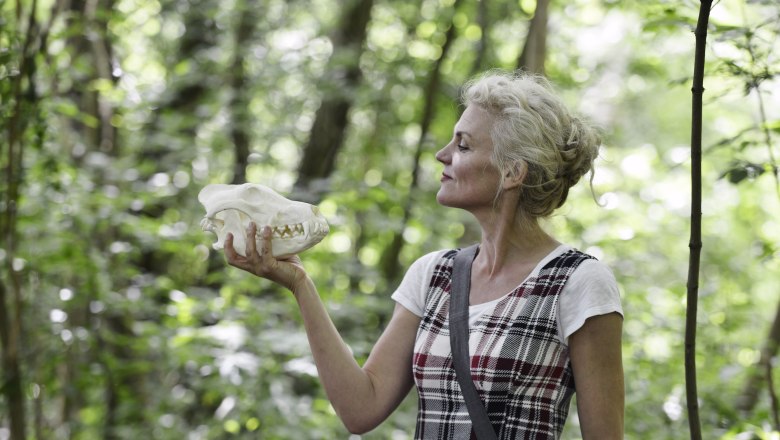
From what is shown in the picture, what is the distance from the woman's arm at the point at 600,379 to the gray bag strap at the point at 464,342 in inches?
9.0

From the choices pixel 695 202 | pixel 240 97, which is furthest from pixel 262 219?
pixel 240 97

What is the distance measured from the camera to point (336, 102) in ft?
22.0

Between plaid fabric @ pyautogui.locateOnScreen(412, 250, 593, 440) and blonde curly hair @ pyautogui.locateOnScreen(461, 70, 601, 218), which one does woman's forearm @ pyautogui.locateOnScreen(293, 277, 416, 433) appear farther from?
blonde curly hair @ pyautogui.locateOnScreen(461, 70, 601, 218)

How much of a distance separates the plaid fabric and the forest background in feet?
1.69

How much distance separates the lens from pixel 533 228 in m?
2.22

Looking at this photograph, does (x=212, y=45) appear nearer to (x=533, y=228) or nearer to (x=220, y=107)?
(x=220, y=107)

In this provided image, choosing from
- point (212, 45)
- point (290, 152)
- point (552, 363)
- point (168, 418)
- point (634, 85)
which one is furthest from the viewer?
point (634, 85)

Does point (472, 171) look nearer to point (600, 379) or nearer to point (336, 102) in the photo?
point (600, 379)

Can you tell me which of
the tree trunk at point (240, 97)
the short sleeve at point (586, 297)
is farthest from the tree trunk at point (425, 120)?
the short sleeve at point (586, 297)

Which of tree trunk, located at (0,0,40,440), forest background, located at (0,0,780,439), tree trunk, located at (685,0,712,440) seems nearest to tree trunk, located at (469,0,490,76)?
forest background, located at (0,0,780,439)

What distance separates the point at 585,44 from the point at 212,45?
5.86 meters

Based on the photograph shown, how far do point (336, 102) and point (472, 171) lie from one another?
4636 millimetres

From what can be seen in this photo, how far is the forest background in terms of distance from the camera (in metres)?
3.86

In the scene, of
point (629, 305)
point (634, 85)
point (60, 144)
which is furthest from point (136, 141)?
point (634, 85)
